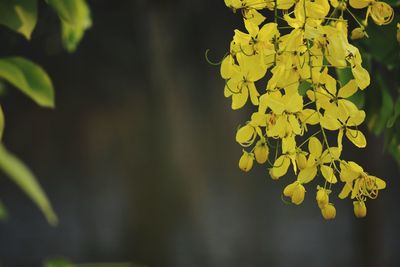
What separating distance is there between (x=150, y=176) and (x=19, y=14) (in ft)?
7.52

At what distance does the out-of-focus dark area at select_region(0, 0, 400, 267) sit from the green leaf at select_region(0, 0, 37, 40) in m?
2.19

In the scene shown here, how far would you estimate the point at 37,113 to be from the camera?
3.25 metres

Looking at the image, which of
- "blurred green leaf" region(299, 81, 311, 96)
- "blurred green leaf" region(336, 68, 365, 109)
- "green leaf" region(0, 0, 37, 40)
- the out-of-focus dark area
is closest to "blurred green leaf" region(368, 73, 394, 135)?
"blurred green leaf" region(336, 68, 365, 109)

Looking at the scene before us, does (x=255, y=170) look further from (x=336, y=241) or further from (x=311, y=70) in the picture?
(x=311, y=70)

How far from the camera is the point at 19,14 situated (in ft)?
3.10

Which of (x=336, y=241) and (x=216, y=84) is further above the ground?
(x=216, y=84)

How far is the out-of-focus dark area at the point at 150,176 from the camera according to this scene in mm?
3160

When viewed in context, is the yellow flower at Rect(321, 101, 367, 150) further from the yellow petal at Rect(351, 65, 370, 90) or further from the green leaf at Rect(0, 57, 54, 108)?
the green leaf at Rect(0, 57, 54, 108)

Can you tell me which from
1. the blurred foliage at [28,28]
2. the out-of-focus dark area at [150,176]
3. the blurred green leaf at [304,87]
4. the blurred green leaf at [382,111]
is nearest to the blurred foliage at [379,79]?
the blurred green leaf at [382,111]

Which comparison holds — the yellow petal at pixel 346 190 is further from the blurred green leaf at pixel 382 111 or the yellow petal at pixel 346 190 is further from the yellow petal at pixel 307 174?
the blurred green leaf at pixel 382 111

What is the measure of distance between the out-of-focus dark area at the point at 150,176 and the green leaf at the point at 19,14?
7.17ft

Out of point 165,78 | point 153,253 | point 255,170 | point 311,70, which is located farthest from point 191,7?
point 311,70

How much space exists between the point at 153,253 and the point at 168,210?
6.9 inches

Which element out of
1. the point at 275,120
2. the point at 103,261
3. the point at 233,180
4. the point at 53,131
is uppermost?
the point at 275,120
